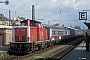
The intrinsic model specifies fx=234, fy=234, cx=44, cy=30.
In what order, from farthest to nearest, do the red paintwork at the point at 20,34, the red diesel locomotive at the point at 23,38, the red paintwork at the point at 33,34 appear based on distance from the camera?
1. the red paintwork at the point at 33,34
2. the red paintwork at the point at 20,34
3. the red diesel locomotive at the point at 23,38

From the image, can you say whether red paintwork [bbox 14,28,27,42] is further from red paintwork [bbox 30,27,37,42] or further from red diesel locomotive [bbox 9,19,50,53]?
red paintwork [bbox 30,27,37,42]

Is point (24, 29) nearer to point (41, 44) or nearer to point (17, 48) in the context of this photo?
point (17, 48)

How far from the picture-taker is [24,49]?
24.9 metres

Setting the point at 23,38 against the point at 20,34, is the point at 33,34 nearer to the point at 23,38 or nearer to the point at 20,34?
the point at 23,38

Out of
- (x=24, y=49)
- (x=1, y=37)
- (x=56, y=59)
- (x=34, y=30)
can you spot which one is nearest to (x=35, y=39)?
(x=34, y=30)

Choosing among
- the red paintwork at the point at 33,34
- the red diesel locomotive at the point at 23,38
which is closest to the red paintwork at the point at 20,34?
the red diesel locomotive at the point at 23,38

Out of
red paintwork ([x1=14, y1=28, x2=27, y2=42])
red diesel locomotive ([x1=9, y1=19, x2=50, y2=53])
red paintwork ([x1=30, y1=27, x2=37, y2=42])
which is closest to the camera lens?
red diesel locomotive ([x1=9, y1=19, x2=50, y2=53])

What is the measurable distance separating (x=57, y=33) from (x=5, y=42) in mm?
10002

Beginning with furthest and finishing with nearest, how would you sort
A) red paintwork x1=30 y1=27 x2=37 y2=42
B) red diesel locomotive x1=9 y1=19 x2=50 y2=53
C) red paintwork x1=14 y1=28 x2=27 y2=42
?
red paintwork x1=30 y1=27 x2=37 y2=42 → red paintwork x1=14 y1=28 x2=27 y2=42 → red diesel locomotive x1=9 y1=19 x2=50 y2=53

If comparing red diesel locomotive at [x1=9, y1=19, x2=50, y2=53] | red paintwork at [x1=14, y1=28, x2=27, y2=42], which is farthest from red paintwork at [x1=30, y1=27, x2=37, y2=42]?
red paintwork at [x1=14, y1=28, x2=27, y2=42]

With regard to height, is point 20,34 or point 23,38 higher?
point 20,34

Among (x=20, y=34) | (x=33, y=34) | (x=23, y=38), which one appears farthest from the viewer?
(x=33, y=34)

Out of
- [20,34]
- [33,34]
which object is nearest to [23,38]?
[20,34]

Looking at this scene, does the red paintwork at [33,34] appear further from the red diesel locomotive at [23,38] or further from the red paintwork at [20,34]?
the red paintwork at [20,34]
